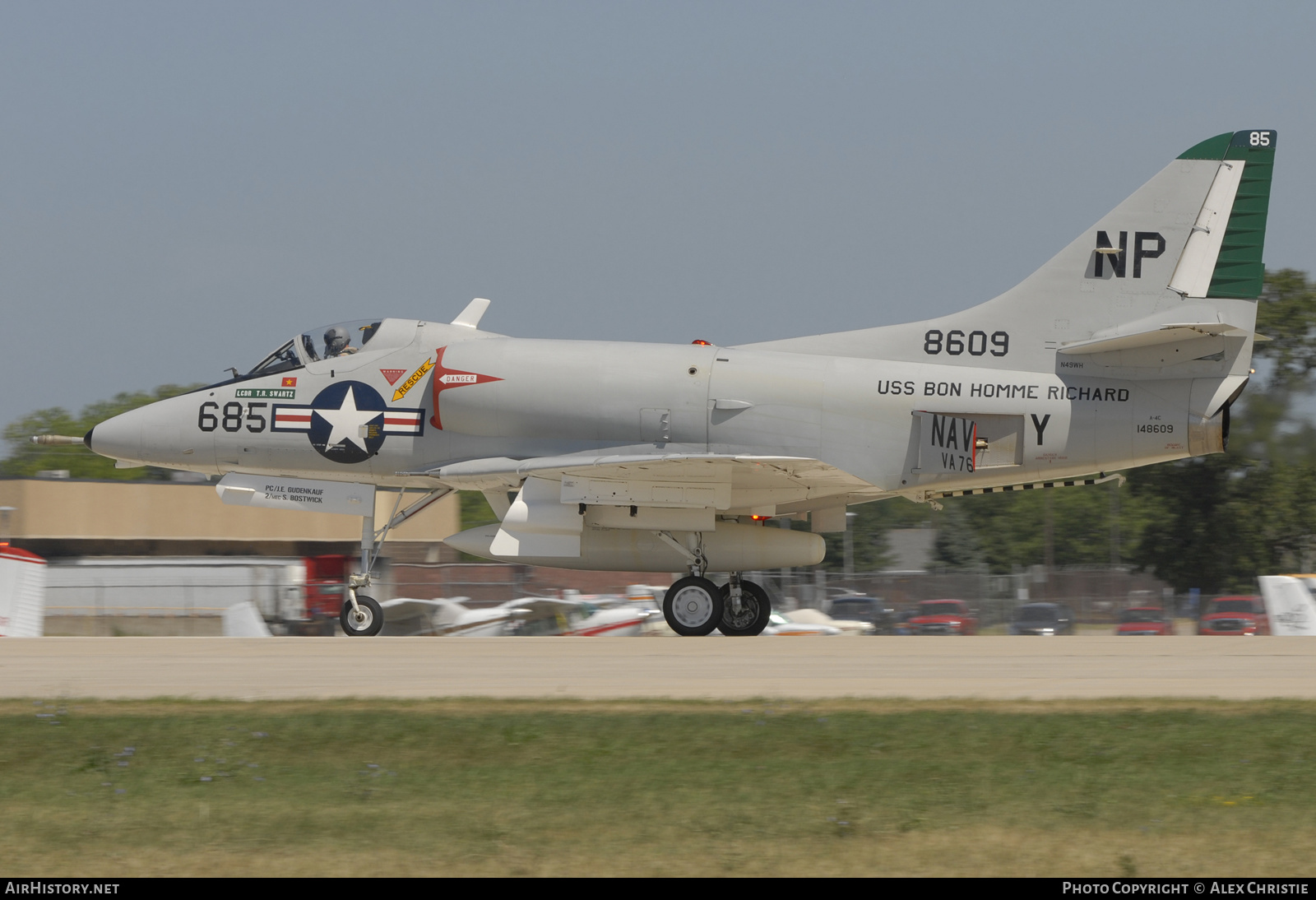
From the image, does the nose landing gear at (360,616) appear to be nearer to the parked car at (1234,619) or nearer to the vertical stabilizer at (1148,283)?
the vertical stabilizer at (1148,283)

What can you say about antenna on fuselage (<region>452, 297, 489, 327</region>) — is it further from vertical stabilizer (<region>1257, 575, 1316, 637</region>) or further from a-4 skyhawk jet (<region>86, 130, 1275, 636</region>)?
vertical stabilizer (<region>1257, 575, 1316, 637</region>)

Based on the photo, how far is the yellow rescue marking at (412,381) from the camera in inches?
692

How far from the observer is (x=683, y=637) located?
55.2 feet

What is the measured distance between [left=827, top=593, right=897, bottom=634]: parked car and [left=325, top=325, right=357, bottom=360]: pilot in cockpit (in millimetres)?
12148

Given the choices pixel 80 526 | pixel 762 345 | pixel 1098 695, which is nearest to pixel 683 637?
pixel 762 345

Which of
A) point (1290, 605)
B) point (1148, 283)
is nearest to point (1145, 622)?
point (1290, 605)

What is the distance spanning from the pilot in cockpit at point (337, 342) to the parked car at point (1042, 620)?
12990 millimetres

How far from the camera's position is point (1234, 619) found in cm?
2239

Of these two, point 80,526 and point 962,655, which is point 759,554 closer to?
point 962,655

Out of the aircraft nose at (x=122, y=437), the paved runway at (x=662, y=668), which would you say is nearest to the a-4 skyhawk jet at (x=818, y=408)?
the paved runway at (x=662, y=668)

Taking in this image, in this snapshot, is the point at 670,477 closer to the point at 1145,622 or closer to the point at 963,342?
the point at 963,342

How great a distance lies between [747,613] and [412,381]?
5.48m
